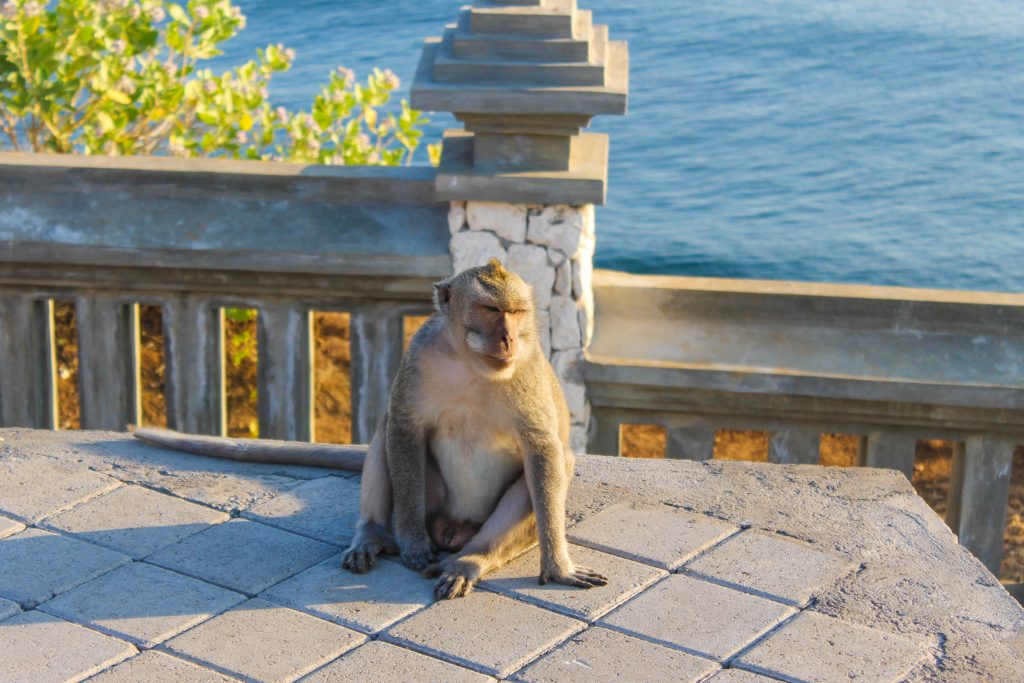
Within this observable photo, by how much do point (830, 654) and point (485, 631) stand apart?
794 millimetres

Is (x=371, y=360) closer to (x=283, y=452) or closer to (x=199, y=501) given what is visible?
(x=283, y=452)

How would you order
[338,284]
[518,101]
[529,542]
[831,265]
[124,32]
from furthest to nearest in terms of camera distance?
[831,265] < [124,32] < [338,284] < [518,101] < [529,542]

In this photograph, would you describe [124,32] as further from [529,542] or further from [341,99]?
[529,542]

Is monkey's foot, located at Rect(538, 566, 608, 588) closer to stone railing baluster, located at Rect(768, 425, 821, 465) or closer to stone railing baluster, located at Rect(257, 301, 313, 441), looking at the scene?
stone railing baluster, located at Rect(768, 425, 821, 465)

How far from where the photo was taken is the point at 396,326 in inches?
227

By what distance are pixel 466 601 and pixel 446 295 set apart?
2.46 ft

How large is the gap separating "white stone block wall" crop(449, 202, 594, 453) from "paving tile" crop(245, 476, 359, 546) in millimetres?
1634

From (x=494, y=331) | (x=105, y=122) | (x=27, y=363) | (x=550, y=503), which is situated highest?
(x=105, y=122)

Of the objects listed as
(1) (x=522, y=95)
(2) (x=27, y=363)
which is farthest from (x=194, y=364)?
(1) (x=522, y=95)

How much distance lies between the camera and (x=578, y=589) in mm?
3332

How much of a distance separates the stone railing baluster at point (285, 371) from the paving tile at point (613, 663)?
302cm

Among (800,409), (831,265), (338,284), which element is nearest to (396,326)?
(338,284)

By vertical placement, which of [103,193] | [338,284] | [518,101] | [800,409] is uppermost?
[518,101]

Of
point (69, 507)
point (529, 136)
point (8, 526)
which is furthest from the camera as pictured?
point (529, 136)
